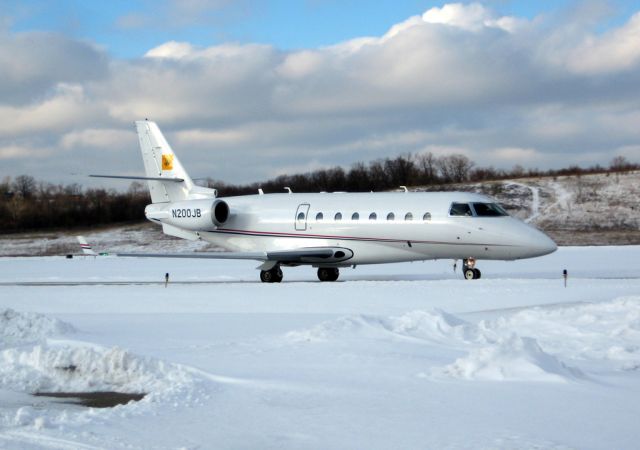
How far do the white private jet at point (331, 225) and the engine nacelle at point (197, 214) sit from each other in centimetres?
3

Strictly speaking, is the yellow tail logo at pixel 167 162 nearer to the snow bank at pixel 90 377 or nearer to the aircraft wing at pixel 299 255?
the aircraft wing at pixel 299 255

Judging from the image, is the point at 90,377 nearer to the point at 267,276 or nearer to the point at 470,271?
the point at 470,271

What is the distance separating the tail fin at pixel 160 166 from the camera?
28359mm

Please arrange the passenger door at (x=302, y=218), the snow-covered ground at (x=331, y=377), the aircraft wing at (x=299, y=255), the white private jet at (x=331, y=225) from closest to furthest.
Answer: the snow-covered ground at (x=331, y=377), the white private jet at (x=331, y=225), the aircraft wing at (x=299, y=255), the passenger door at (x=302, y=218)

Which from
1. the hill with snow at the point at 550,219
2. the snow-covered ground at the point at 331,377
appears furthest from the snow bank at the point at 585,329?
the hill with snow at the point at 550,219

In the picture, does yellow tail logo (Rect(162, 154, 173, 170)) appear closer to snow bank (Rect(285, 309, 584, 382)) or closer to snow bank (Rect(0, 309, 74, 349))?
snow bank (Rect(0, 309, 74, 349))

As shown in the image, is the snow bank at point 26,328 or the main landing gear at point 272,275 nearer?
the snow bank at point 26,328

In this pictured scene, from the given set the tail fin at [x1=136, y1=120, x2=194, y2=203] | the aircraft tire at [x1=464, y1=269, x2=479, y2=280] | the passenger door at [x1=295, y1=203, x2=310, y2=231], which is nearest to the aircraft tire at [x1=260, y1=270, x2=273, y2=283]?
the passenger door at [x1=295, y1=203, x2=310, y2=231]

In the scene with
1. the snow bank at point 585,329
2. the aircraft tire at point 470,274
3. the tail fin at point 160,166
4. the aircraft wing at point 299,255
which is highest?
the tail fin at point 160,166

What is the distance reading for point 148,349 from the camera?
34.1 feet

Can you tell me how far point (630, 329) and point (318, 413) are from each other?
20.0 ft

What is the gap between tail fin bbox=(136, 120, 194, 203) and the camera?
2836 centimetres

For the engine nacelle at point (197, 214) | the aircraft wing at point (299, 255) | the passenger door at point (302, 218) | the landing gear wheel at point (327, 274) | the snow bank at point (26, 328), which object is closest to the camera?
the snow bank at point (26, 328)

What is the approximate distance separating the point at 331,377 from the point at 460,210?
1498cm
